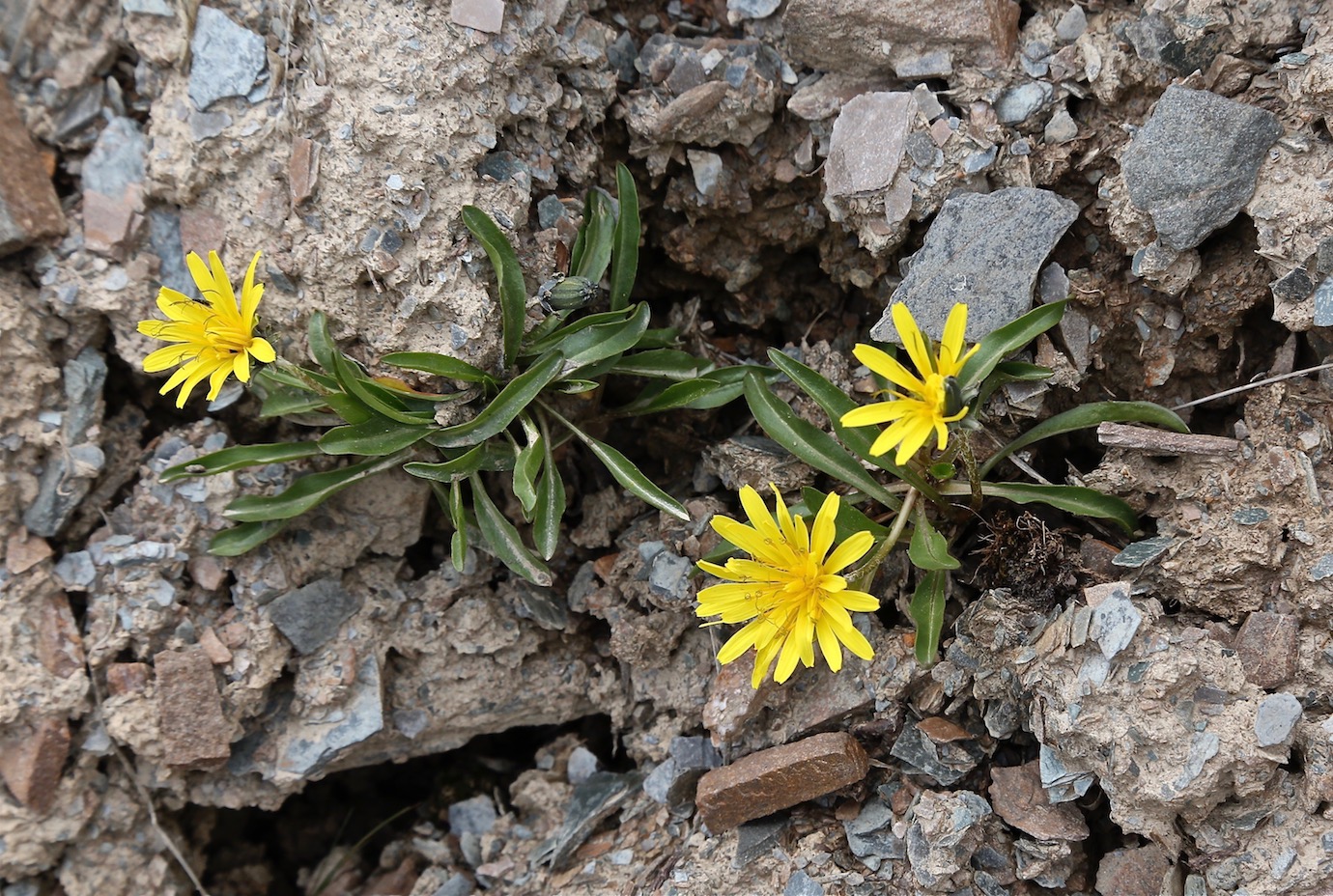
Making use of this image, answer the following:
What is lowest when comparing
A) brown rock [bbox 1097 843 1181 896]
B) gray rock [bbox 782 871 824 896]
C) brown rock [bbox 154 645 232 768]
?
gray rock [bbox 782 871 824 896]

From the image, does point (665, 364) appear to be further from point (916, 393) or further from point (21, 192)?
point (21, 192)

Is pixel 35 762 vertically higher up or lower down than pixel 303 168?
lower down

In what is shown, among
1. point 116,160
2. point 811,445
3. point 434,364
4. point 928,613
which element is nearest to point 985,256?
point 811,445

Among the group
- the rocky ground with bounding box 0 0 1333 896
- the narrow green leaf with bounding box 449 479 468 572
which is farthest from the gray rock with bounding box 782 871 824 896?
the narrow green leaf with bounding box 449 479 468 572

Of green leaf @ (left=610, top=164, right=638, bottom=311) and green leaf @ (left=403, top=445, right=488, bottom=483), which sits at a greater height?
green leaf @ (left=610, top=164, right=638, bottom=311)

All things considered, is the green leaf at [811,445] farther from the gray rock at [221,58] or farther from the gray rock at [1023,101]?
the gray rock at [221,58]

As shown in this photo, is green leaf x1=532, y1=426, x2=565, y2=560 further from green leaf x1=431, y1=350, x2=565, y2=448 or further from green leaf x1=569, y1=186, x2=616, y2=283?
green leaf x1=569, y1=186, x2=616, y2=283
